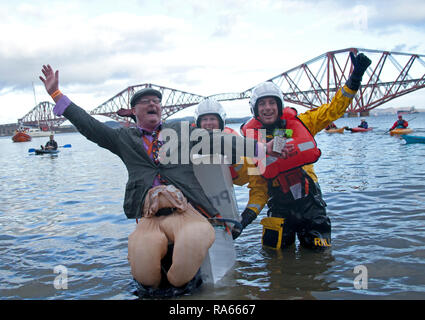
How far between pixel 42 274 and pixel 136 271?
2.22m

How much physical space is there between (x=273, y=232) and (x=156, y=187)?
2.06 m

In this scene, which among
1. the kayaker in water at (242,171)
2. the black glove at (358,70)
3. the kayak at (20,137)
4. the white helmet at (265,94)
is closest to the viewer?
the black glove at (358,70)

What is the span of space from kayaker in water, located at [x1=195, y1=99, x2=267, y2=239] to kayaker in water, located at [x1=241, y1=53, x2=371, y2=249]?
138mm

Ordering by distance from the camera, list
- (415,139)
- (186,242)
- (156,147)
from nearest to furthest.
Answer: (186,242)
(156,147)
(415,139)

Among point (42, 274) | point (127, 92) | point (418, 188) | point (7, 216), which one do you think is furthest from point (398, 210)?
point (127, 92)

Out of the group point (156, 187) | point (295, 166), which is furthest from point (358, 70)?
point (156, 187)

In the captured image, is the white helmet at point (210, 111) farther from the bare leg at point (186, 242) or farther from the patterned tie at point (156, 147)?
the bare leg at point (186, 242)

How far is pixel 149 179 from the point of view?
3.30m

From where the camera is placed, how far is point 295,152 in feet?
14.2

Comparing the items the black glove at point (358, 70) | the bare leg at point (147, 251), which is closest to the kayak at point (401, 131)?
the black glove at point (358, 70)

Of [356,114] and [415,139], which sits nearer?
[415,139]

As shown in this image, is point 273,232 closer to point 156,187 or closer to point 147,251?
point 156,187

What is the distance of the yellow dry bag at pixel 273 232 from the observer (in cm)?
466

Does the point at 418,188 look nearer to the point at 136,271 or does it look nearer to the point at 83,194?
the point at 136,271
